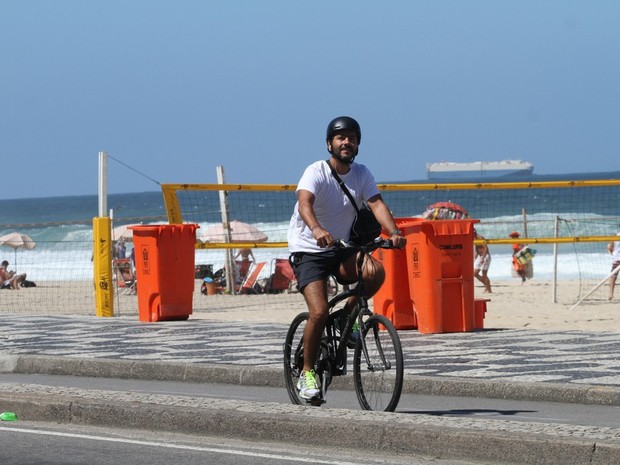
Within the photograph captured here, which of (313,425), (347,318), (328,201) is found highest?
(328,201)

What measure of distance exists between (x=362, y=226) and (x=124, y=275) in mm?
23759

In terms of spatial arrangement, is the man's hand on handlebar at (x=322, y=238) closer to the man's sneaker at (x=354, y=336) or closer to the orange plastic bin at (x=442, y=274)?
the man's sneaker at (x=354, y=336)

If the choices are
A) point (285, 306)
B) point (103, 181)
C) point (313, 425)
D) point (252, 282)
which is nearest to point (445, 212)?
point (252, 282)

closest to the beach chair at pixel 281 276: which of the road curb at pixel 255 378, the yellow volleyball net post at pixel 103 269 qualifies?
the yellow volleyball net post at pixel 103 269

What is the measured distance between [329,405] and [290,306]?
15353 millimetres

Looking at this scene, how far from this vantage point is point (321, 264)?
8117mm

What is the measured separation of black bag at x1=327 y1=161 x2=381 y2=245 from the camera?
26.7 feet

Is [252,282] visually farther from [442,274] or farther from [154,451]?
[154,451]

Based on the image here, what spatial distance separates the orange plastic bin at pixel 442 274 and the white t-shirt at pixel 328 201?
17.7 ft

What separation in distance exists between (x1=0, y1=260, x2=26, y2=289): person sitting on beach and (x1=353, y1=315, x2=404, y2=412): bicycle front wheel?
22564 millimetres

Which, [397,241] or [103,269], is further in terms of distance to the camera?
[103,269]

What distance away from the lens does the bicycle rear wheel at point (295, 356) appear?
848 cm

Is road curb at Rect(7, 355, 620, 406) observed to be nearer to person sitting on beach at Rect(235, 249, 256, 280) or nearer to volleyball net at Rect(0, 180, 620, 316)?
volleyball net at Rect(0, 180, 620, 316)

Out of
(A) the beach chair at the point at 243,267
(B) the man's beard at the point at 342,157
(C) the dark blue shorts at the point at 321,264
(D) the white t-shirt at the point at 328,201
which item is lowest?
(A) the beach chair at the point at 243,267
